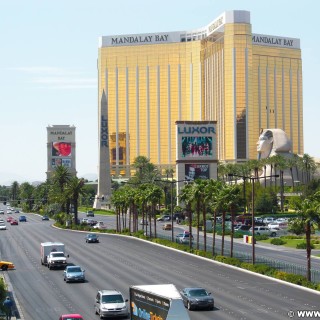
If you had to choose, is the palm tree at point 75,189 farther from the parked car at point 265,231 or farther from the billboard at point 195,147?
the parked car at point 265,231

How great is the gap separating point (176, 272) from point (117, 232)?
55792 millimetres

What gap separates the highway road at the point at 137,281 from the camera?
162ft

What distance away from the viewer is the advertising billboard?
109ft

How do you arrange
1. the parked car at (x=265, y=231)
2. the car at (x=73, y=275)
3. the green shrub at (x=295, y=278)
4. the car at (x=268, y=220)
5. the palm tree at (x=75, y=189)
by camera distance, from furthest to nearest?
the palm tree at (x=75, y=189), the car at (x=268, y=220), the parked car at (x=265, y=231), the car at (x=73, y=275), the green shrub at (x=295, y=278)

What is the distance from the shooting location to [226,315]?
47250 millimetres

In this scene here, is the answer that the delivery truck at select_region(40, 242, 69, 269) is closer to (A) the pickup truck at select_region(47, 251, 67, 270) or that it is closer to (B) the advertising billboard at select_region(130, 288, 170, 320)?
(A) the pickup truck at select_region(47, 251, 67, 270)

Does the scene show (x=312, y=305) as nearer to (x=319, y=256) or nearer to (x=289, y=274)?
(x=289, y=274)

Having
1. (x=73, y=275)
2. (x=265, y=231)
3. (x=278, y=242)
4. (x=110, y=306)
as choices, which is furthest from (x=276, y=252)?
(x=110, y=306)

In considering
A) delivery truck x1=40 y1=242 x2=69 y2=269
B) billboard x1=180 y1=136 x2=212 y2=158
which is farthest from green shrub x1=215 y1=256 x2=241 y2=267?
billboard x1=180 y1=136 x2=212 y2=158

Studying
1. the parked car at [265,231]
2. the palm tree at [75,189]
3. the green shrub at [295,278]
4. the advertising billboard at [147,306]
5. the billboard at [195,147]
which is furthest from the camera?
the billboard at [195,147]

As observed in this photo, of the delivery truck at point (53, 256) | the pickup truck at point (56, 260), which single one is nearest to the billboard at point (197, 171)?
the delivery truck at point (53, 256)

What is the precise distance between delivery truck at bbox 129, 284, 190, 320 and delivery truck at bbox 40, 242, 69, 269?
36022 millimetres

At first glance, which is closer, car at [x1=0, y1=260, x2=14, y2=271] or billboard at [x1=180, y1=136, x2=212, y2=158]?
car at [x1=0, y1=260, x2=14, y2=271]

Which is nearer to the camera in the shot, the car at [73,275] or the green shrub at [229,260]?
the car at [73,275]
